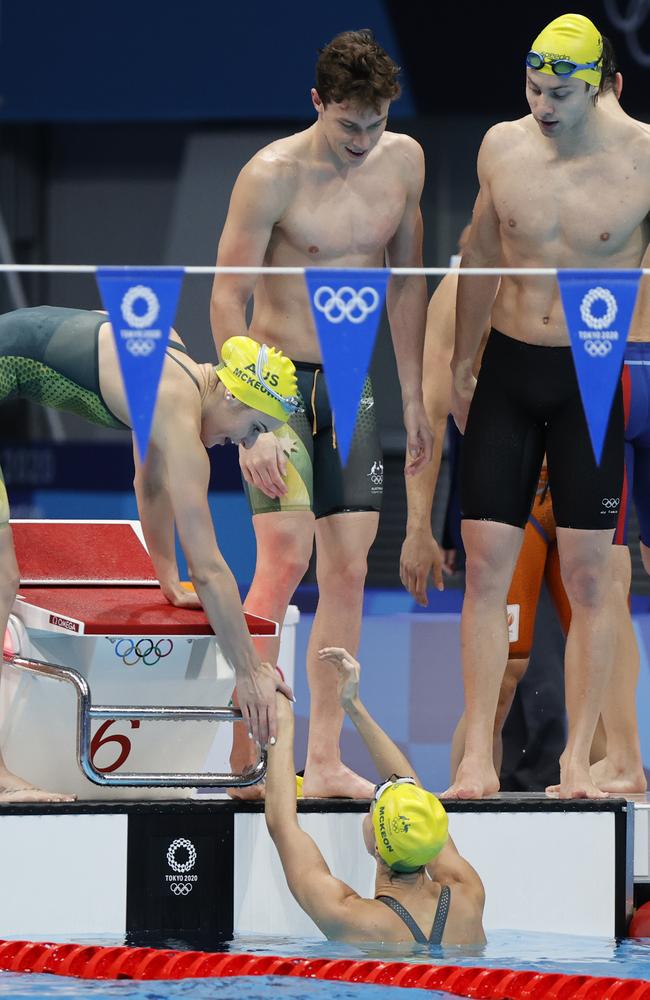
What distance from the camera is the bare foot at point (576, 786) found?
4.55 m

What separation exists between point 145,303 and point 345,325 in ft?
1.61

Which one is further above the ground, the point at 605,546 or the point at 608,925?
the point at 605,546

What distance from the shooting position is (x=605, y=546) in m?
4.64

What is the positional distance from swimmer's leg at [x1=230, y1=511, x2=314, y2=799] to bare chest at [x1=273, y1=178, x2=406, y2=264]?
0.75m

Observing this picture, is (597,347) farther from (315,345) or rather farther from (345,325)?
(315,345)

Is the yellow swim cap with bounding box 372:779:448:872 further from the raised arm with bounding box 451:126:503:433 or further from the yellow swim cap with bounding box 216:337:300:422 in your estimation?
the raised arm with bounding box 451:126:503:433

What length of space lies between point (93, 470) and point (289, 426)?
661cm

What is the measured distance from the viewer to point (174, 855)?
4.28 meters

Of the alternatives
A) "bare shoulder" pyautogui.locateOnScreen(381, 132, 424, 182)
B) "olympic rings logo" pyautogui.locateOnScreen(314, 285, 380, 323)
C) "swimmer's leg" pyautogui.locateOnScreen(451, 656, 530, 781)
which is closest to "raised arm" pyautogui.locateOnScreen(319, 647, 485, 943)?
"swimmer's leg" pyautogui.locateOnScreen(451, 656, 530, 781)

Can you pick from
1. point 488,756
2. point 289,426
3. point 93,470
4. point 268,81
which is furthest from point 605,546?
point 268,81

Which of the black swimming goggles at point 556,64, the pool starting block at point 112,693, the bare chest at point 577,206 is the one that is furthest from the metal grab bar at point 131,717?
the black swimming goggles at point 556,64

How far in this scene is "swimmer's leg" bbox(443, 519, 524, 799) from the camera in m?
4.63

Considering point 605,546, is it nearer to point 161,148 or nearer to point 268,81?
point 268,81

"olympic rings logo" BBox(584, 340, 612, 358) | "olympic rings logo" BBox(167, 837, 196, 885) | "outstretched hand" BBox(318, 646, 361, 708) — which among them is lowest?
"olympic rings logo" BBox(167, 837, 196, 885)
